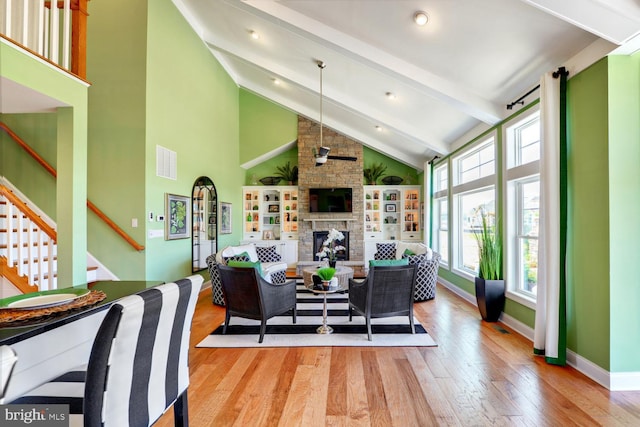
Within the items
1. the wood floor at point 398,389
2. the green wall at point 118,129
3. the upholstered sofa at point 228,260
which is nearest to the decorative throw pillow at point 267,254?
the upholstered sofa at point 228,260

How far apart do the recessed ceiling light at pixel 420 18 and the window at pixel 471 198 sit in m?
2.10

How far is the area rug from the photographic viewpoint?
343 cm

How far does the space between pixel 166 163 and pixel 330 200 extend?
171 inches

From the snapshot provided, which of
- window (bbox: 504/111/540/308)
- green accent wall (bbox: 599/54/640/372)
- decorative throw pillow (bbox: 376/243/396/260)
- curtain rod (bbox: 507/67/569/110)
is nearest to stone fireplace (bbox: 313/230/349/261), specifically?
decorative throw pillow (bbox: 376/243/396/260)

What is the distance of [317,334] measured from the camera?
12.1 ft

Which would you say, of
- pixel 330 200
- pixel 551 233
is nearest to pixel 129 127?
pixel 330 200

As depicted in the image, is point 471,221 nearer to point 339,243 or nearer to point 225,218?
point 339,243

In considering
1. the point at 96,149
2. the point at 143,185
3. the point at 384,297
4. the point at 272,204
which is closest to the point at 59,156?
the point at 143,185

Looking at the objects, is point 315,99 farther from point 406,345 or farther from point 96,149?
point 406,345

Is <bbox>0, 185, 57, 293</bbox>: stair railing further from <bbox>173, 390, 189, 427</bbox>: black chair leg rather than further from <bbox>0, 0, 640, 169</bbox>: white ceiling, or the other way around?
<bbox>173, 390, 189, 427</bbox>: black chair leg

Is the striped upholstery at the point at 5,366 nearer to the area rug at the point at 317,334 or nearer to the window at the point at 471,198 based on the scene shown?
the area rug at the point at 317,334

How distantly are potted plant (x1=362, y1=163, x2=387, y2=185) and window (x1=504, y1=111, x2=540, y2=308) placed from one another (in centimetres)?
466

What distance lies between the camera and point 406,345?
3385 mm

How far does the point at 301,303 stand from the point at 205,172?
11.1ft
